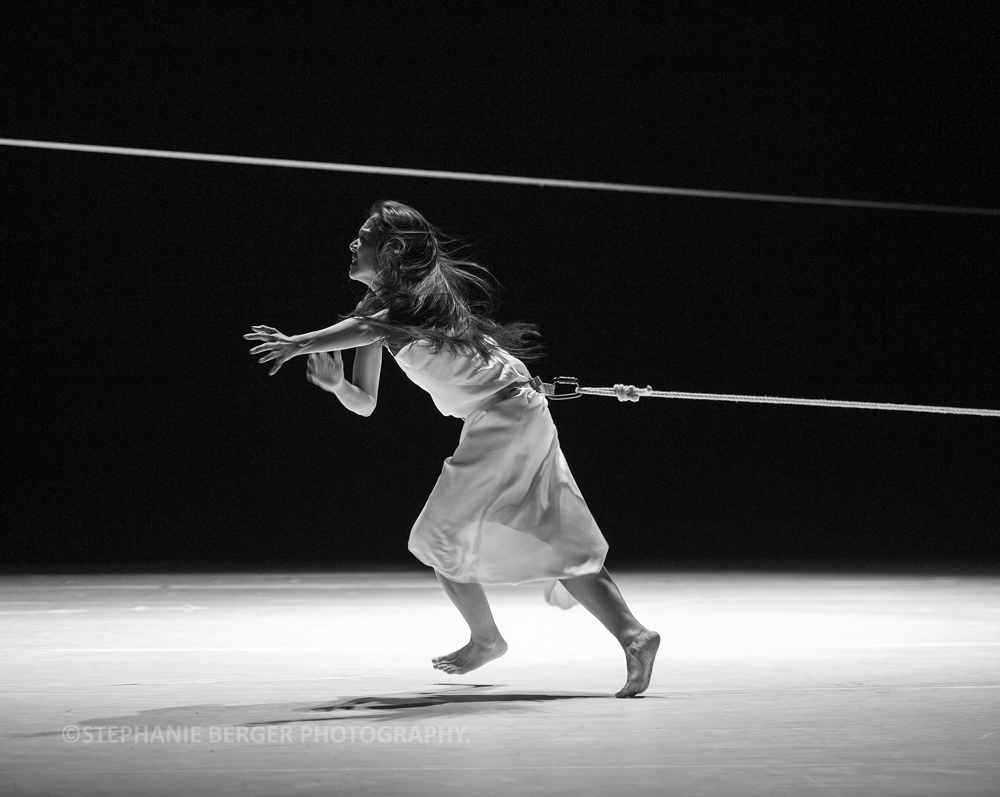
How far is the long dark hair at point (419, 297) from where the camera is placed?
9.00ft

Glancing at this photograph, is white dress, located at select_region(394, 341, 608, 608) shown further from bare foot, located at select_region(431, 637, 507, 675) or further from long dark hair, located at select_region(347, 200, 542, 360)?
bare foot, located at select_region(431, 637, 507, 675)

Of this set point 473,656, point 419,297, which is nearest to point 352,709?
point 473,656

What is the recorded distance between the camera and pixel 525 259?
7.05m

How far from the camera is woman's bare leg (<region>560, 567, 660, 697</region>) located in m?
2.60

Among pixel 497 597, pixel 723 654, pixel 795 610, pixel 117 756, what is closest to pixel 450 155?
pixel 497 597

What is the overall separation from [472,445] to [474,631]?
0.40 m

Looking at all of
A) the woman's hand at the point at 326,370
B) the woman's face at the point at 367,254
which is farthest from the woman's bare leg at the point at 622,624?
the woman's face at the point at 367,254

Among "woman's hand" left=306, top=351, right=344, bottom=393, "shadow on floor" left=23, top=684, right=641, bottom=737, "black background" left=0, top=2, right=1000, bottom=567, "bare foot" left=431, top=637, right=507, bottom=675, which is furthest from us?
"black background" left=0, top=2, right=1000, bottom=567

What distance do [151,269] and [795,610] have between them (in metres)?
3.92

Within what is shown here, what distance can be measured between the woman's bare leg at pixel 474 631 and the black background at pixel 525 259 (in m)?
3.92

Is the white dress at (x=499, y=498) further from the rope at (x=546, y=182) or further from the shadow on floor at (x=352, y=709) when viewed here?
the rope at (x=546, y=182)

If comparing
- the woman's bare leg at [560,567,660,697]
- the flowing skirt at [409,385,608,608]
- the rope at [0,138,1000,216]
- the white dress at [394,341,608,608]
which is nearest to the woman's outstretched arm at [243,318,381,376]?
the white dress at [394,341,608,608]

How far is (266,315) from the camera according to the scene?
690 cm

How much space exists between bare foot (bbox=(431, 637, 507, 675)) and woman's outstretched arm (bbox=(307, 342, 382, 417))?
0.54 metres
